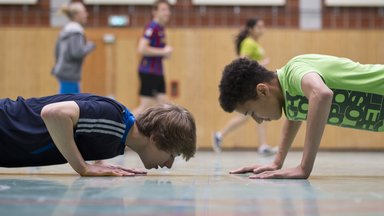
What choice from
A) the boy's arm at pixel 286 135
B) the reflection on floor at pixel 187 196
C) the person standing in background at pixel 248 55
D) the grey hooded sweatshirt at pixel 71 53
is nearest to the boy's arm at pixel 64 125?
the reflection on floor at pixel 187 196

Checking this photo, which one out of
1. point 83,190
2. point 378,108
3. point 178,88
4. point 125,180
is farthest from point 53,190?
point 178,88

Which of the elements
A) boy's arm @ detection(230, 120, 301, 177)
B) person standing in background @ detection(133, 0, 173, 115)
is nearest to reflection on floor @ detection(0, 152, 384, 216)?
boy's arm @ detection(230, 120, 301, 177)

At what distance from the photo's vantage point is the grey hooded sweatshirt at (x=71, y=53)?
5.29m

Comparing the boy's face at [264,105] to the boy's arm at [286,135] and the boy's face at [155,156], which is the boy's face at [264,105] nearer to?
the boy's arm at [286,135]

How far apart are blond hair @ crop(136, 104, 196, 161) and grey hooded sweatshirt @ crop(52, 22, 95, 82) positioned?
9.71 feet

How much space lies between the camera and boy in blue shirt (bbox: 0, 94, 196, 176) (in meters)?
2.40

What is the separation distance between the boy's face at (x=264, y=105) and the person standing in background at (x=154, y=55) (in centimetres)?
362

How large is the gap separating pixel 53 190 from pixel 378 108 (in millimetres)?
1593

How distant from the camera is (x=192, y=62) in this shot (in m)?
8.20

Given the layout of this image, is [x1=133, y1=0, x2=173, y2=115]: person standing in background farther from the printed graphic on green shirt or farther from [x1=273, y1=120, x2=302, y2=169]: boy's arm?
the printed graphic on green shirt

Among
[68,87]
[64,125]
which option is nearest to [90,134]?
[64,125]

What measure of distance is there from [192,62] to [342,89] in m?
5.65

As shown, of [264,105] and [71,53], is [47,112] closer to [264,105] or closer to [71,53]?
[264,105]

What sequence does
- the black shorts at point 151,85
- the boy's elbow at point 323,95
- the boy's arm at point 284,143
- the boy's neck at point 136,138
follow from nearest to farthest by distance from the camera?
the boy's elbow at point 323,95 → the boy's neck at point 136,138 → the boy's arm at point 284,143 → the black shorts at point 151,85
